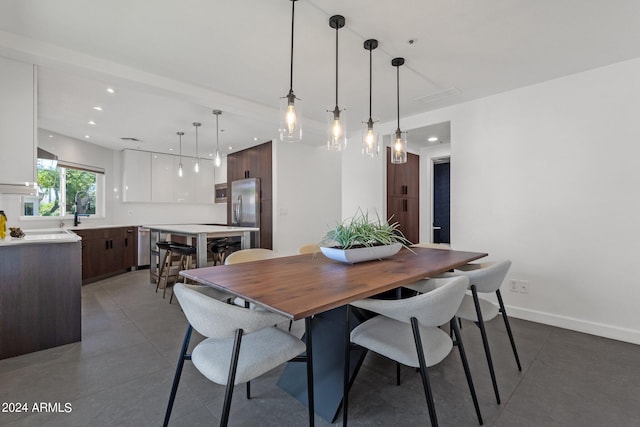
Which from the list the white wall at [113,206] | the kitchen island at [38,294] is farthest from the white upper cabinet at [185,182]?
the kitchen island at [38,294]

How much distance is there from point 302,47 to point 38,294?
9.59 ft

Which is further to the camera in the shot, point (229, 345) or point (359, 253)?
point (359, 253)

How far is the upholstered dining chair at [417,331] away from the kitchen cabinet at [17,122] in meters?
2.98

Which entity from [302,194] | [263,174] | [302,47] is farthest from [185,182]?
[302,47]

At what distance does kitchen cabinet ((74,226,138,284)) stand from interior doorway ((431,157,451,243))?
5688 millimetres

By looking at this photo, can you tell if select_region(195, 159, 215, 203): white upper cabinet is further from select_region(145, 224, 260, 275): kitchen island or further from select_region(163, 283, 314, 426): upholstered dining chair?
select_region(163, 283, 314, 426): upholstered dining chair

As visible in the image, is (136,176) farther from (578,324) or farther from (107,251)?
(578,324)

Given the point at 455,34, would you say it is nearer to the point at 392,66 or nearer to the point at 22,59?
the point at 392,66

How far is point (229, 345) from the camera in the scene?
4.58 ft

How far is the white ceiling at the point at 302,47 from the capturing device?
191 cm

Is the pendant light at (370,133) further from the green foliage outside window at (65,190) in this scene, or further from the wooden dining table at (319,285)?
the green foliage outside window at (65,190)

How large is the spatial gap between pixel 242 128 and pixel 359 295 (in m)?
3.94

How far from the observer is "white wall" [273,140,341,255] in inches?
206

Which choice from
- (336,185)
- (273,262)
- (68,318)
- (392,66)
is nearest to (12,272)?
(68,318)
